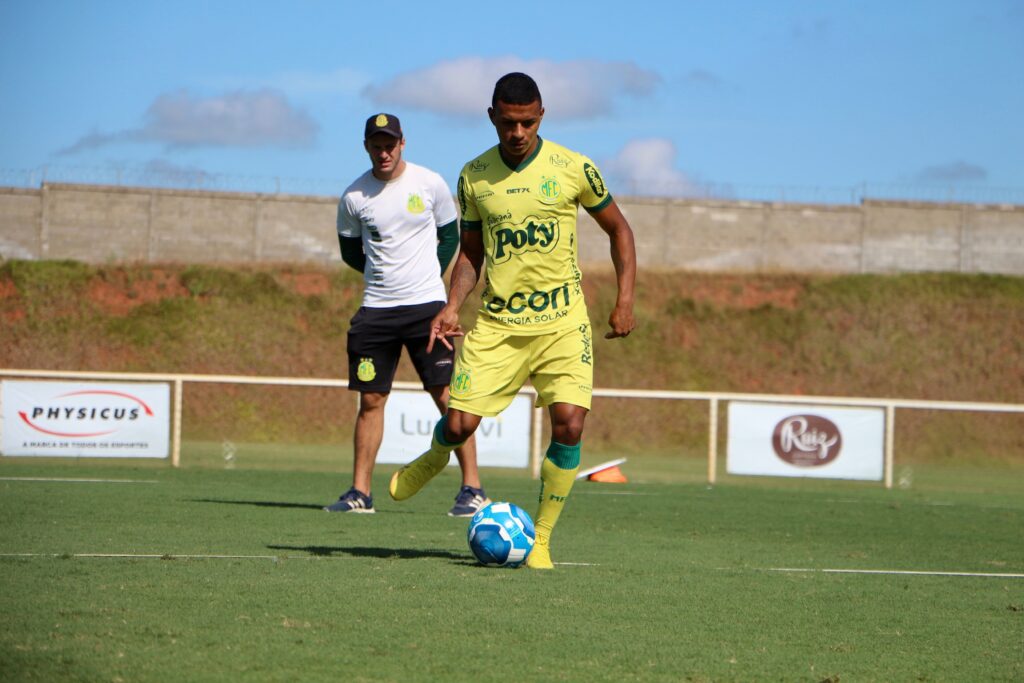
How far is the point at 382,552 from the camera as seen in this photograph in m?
6.72

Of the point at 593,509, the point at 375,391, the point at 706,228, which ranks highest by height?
the point at 706,228

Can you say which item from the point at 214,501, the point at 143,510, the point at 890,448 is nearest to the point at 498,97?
the point at 143,510

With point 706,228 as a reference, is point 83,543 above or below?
below

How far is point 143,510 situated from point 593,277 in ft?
107

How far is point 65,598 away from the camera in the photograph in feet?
15.6

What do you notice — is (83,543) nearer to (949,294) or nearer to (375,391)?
(375,391)

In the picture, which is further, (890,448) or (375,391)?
(890,448)

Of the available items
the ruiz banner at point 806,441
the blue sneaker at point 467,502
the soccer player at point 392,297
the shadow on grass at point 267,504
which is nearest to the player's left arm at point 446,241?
the soccer player at point 392,297

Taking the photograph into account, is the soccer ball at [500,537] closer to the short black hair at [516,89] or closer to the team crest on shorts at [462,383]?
the team crest on shorts at [462,383]

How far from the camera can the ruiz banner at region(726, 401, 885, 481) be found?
626 inches

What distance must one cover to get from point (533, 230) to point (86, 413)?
1019 centimetres

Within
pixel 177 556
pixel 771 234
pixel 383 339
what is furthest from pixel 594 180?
pixel 771 234

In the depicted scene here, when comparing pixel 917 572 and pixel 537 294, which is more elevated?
pixel 537 294

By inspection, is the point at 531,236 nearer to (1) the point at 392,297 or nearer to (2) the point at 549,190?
(2) the point at 549,190
